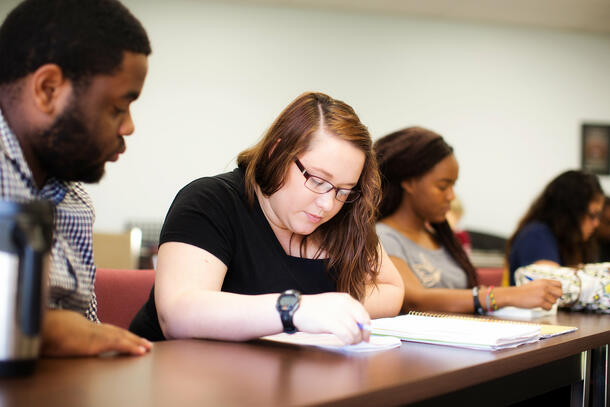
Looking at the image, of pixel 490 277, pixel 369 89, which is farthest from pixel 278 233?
pixel 369 89

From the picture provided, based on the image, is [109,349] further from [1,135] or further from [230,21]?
[230,21]

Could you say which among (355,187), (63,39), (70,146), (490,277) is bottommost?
(490,277)

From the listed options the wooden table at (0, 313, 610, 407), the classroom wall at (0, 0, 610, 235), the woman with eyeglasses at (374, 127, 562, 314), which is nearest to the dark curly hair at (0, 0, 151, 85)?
the wooden table at (0, 313, 610, 407)

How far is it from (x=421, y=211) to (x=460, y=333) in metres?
1.13

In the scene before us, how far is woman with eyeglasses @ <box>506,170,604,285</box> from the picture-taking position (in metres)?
2.62

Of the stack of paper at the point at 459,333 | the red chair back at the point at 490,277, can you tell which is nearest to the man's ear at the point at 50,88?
the stack of paper at the point at 459,333

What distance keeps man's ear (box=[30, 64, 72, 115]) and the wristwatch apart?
449 millimetres

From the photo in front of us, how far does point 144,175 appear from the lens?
5129 mm

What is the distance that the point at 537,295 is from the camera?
1.85 metres

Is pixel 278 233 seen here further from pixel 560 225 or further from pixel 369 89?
pixel 369 89

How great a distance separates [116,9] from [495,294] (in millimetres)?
1406

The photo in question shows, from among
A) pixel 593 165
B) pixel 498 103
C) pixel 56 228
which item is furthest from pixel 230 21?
pixel 56 228

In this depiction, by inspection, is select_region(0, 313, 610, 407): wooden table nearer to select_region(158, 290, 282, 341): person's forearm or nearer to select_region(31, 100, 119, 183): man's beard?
select_region(158, 290, 282, 341): person's forearm

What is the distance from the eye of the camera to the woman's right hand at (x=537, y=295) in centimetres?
185
